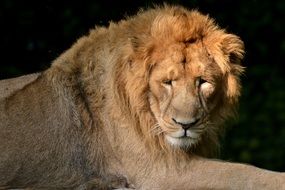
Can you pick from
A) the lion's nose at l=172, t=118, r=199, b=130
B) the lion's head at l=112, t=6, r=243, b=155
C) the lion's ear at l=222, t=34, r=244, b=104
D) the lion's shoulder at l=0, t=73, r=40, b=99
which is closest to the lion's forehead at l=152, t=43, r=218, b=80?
the lion's head at l=112, t=6, r=243, b=155

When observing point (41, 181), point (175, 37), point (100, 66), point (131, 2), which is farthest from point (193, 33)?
point (131, 2)

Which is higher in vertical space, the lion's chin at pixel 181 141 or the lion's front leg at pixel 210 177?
the lion's chin at pixel 181 141

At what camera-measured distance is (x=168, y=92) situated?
5.66 meters

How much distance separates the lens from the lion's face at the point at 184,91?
5.59 meters

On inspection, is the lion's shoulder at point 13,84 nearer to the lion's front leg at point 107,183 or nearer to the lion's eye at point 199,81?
the lion's front leg at point 107,183

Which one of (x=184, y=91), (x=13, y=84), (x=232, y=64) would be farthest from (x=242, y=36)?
(x=184, y=91)

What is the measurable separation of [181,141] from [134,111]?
0.36 metres

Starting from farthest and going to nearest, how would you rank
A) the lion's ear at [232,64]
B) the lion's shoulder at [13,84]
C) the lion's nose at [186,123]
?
the lion's shoulder at [13,84]
the lion's ear at [232,64]
the lion's nose at [186,123]

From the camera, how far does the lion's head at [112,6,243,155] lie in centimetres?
564

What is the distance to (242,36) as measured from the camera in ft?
31.2

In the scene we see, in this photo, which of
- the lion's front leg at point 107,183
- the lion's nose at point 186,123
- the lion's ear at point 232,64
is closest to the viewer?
the lion's nose at point 186,123

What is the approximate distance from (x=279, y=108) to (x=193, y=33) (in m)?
3.80

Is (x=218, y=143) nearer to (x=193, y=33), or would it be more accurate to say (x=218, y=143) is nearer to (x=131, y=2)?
(x=193, y=33)

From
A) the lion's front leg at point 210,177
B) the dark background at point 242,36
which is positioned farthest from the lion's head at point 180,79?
the dark background at point 242,36
